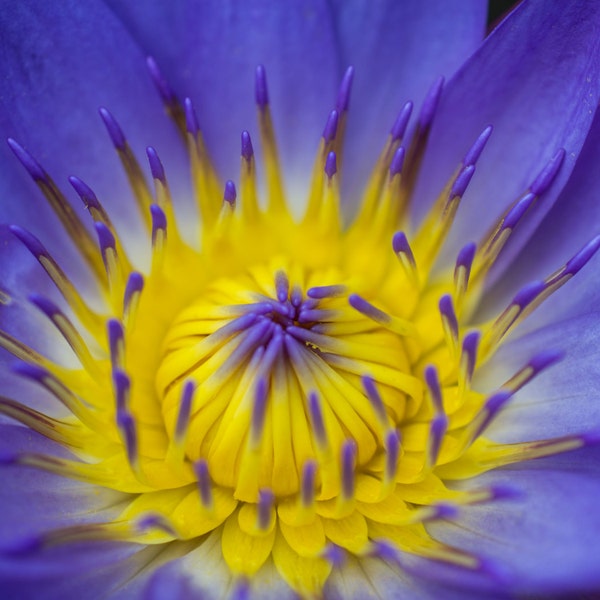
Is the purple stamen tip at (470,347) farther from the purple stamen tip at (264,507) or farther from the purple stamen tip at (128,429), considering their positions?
the purple stamen tip at (128,429)

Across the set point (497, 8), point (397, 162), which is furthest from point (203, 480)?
point (497, 8)

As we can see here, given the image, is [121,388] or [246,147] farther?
[246,147]

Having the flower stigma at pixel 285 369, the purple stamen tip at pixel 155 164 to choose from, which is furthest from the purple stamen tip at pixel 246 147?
the purple stamen tip at pixel 155 164

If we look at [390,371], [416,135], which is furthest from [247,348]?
[416,135]

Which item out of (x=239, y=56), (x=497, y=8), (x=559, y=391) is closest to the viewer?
(x=559, y=391)

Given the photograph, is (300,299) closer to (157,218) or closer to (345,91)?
(157,218)

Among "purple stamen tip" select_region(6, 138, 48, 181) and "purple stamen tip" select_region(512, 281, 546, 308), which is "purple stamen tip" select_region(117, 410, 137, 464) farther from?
"purple stamen tip" select_region(512, 281, 546, 308)

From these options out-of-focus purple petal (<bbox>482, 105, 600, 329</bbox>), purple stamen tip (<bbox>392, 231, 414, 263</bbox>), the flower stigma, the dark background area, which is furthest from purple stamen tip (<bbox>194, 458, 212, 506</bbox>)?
the dark background area
